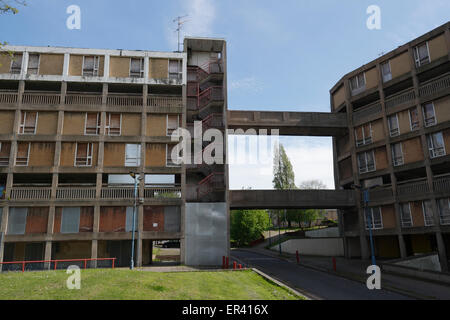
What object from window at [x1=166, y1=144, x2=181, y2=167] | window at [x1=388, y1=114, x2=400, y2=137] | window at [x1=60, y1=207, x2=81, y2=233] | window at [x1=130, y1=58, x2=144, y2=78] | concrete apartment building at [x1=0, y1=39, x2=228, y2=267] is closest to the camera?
window at [x1=60, y1=207, x2=81, y2=233]

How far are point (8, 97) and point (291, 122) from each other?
2879 centimetres

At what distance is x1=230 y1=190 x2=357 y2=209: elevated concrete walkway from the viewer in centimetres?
3450

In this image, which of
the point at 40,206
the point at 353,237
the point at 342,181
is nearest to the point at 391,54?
the point at 342,181

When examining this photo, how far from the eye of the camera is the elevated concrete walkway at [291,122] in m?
36.3

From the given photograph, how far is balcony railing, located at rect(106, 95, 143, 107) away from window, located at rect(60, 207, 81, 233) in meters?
10.8

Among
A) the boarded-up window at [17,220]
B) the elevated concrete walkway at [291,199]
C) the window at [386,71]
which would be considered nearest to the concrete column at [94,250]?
the boarded-up window at [17,220]

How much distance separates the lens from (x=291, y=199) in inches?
1400

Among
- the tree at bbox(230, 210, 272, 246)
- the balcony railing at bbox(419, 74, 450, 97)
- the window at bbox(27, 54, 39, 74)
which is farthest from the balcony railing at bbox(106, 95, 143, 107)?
the tree at bbox(230, 210, 272, 246)

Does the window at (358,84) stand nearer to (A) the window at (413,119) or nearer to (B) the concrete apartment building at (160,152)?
(B) the concrete apartment building at (160,152)

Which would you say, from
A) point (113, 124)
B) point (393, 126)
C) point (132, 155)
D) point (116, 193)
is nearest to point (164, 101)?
point (113, 124)

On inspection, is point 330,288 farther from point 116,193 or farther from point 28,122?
point 28,122

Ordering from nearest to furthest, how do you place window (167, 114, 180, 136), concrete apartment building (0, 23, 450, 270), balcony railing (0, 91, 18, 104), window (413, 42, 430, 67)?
concrete apartment building (0, 23, 450, 270)
balcony railing (0, 91, 18, 104)
window (413, 42, 430, 67)
window (167, 114, 180, 136)

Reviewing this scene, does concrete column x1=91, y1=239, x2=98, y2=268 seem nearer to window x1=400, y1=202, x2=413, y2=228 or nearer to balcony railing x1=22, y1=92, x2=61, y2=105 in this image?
balcony railing x1=22, y1=92, x2=61, y2=105

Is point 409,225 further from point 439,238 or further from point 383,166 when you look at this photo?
point 383,166
